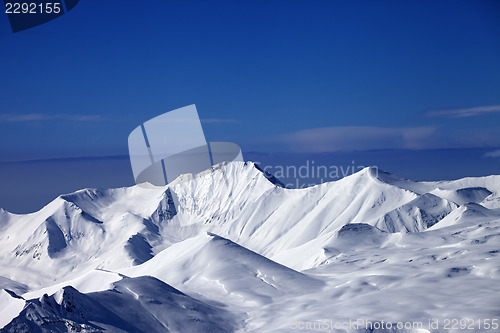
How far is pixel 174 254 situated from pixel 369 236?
46139 mm

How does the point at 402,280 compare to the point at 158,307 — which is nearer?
the point at 158,307

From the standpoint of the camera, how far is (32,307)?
4975 cm

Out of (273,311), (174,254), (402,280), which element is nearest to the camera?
(273,311)

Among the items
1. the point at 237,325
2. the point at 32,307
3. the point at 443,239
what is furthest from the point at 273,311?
the point at 443,239

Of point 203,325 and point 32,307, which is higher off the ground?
point 32,307

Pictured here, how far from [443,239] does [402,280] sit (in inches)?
1459

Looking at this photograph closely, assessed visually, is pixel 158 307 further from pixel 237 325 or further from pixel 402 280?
pixel 402 280

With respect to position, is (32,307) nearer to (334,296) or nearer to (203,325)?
(203,325)

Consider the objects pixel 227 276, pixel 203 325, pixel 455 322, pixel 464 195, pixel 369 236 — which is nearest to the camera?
pixel 455 322

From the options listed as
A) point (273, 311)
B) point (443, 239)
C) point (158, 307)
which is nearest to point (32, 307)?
point (158, 307)

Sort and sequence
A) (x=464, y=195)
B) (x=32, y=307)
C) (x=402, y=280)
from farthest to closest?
1. (x=464, y=195)
2. (x=402, y=280)
3. (x=32, y=307)

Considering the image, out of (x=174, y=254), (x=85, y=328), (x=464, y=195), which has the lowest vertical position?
(x=464, y=195)

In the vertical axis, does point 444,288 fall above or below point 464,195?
above

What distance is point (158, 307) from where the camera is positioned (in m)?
61.4
